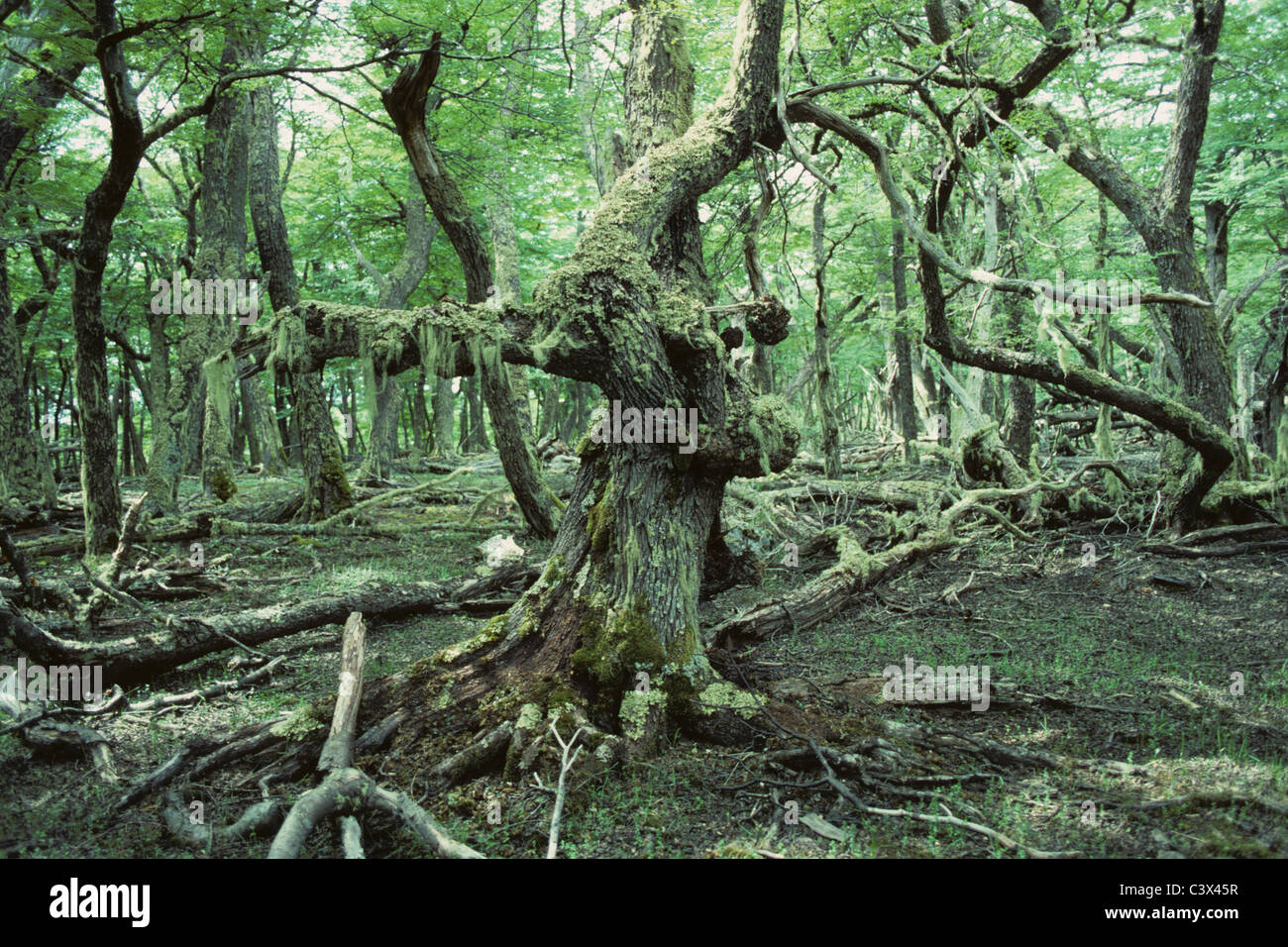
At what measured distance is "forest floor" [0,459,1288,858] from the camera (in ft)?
9.41

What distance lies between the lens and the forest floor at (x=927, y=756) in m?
2.87

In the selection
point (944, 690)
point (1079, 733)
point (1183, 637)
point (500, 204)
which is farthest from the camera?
point (500, 204)

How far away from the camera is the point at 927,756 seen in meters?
3.50

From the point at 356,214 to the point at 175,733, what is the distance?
46.1ft

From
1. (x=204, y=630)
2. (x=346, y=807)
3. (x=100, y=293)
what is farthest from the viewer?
(x=100, y=293)

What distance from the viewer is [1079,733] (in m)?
3.73

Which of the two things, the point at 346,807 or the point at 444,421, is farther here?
the point at 444,421

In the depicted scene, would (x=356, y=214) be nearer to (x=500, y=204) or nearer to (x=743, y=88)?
(x=500, y=204)

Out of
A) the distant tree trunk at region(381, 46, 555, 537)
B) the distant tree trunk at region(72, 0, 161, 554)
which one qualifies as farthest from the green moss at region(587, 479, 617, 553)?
the distant tree trunk at region(72, 0, 161, 554)

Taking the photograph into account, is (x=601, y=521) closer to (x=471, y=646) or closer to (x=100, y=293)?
(x=471, y=646)

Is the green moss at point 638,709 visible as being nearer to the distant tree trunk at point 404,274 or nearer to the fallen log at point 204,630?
the fallen log at point 204,630

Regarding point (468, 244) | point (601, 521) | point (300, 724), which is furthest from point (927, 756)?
point (468, 244)

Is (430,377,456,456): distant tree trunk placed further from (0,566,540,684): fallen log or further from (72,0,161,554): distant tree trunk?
(0,566,540,684): fallen log
